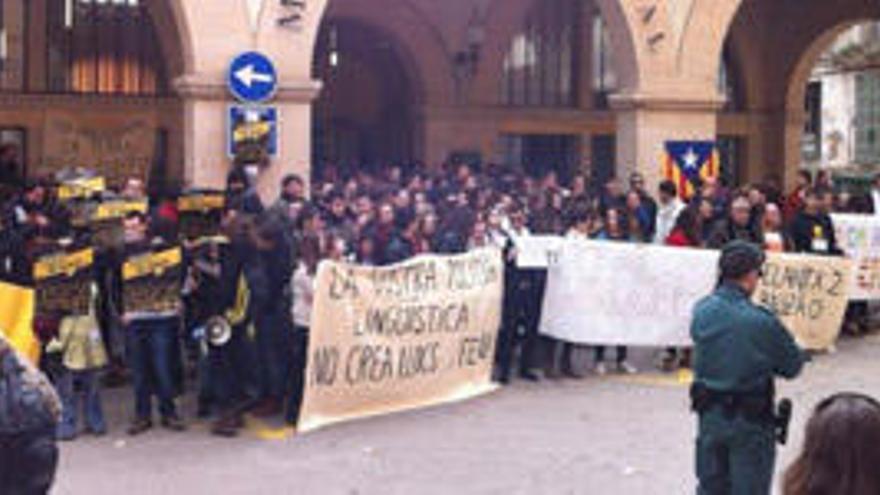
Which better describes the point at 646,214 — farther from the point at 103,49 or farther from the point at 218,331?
the point at 103,49

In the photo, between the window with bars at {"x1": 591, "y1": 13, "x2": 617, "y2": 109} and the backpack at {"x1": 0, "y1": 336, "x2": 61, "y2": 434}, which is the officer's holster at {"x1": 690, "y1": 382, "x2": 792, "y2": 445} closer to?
the backpack at {"x1": 0, "y1": 336, "x2": 61, "y2": 434}

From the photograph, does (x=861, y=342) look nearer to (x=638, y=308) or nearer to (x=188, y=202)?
(x=638, y=308)

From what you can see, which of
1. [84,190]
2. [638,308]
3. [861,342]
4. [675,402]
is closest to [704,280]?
[638,308]

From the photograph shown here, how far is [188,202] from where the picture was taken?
10.3 m

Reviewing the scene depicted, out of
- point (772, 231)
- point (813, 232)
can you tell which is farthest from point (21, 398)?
point (813, 232)

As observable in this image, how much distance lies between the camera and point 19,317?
9.03m

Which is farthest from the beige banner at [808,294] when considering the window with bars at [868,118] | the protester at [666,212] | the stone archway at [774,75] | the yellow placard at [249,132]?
the window with bars at [868,118]

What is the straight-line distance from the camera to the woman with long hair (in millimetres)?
2939

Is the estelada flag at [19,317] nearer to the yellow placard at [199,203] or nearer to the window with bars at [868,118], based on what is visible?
the yellow placard at [199,203]

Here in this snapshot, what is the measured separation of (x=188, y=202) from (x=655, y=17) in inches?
288

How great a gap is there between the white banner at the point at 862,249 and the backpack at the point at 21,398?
11.2 meters

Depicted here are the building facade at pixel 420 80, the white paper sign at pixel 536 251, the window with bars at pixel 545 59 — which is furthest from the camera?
the window with bars at pixel 545 59

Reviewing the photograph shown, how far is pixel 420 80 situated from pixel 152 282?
11534 mm

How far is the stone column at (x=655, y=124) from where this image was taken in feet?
Result: 50.6
